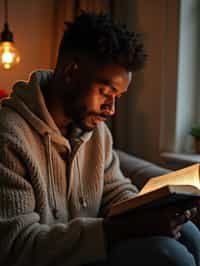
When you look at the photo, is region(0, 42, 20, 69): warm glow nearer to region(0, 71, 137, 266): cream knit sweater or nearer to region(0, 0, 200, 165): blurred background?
region(0, 0, 200, 165): blurred background

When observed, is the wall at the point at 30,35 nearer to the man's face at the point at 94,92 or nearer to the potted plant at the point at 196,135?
the potted plant at the point at 196,135

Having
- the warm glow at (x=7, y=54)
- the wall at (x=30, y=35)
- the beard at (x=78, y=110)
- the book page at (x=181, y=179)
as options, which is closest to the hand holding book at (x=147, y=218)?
the book page at (x=181, y=179)

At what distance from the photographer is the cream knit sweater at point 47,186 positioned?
114cm

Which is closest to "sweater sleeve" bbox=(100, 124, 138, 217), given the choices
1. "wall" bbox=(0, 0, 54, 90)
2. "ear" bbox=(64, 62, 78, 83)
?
"ear" bbox=(64, 62, 78, 83)

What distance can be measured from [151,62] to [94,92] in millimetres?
1015

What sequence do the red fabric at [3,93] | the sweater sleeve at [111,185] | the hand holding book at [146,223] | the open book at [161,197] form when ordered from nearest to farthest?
the open book at [161,197]
the hand holding book at [146,223]
the sweater sleeve at [111,185]
the red fabric at [3,93]

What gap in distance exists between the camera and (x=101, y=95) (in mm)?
1282

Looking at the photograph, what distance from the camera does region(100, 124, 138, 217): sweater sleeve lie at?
1492 mm

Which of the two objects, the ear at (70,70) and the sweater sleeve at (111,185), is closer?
the ear at (70,70)

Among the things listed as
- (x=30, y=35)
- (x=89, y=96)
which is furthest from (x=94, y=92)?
(x=30, y=35)

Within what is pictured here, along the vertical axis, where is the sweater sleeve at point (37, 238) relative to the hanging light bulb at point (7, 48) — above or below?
below

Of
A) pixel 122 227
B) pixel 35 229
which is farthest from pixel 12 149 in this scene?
pixel 122 227

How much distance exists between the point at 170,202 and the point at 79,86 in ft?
1.33

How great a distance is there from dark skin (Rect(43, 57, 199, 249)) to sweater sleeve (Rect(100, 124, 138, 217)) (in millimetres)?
214
